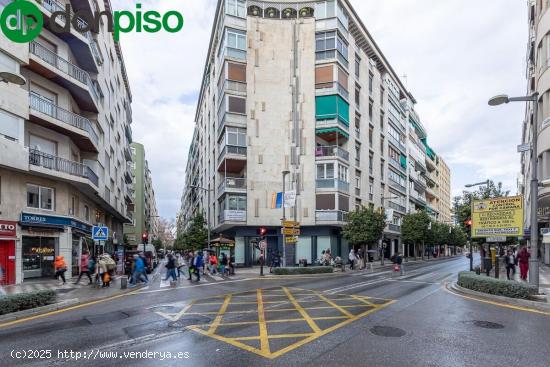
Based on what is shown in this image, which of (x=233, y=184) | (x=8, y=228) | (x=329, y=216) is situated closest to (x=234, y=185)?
(x=233, y=184)

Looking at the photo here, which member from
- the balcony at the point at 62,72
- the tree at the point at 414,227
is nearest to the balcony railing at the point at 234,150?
the balcony at the point at 62,72

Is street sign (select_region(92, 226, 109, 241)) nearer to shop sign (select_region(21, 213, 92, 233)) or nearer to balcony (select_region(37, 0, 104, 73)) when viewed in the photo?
shop sign (select_region(21, 213, 92, 233))

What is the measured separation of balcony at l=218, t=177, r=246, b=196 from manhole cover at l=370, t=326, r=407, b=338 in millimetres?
26339

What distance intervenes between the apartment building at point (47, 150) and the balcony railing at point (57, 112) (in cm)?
6

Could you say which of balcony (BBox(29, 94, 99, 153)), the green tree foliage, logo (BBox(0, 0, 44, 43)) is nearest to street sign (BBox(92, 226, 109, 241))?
balcony (BBox(29, 94, 99, 153))

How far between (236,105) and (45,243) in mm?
19509

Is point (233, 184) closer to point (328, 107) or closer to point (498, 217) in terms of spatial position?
point (328, 107)

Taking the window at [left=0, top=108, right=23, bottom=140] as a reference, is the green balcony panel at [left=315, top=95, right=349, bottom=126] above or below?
above

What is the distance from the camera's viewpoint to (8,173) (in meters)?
19.0

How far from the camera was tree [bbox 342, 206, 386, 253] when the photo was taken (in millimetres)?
30516

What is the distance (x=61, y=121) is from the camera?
2131 centimetres

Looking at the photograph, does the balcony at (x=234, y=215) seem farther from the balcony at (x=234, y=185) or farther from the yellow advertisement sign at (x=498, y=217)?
the yellow advertisement sign at (x=498, y=217)

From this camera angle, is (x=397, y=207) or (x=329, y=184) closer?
(x=329, y=184)

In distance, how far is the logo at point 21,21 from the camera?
18391mm
